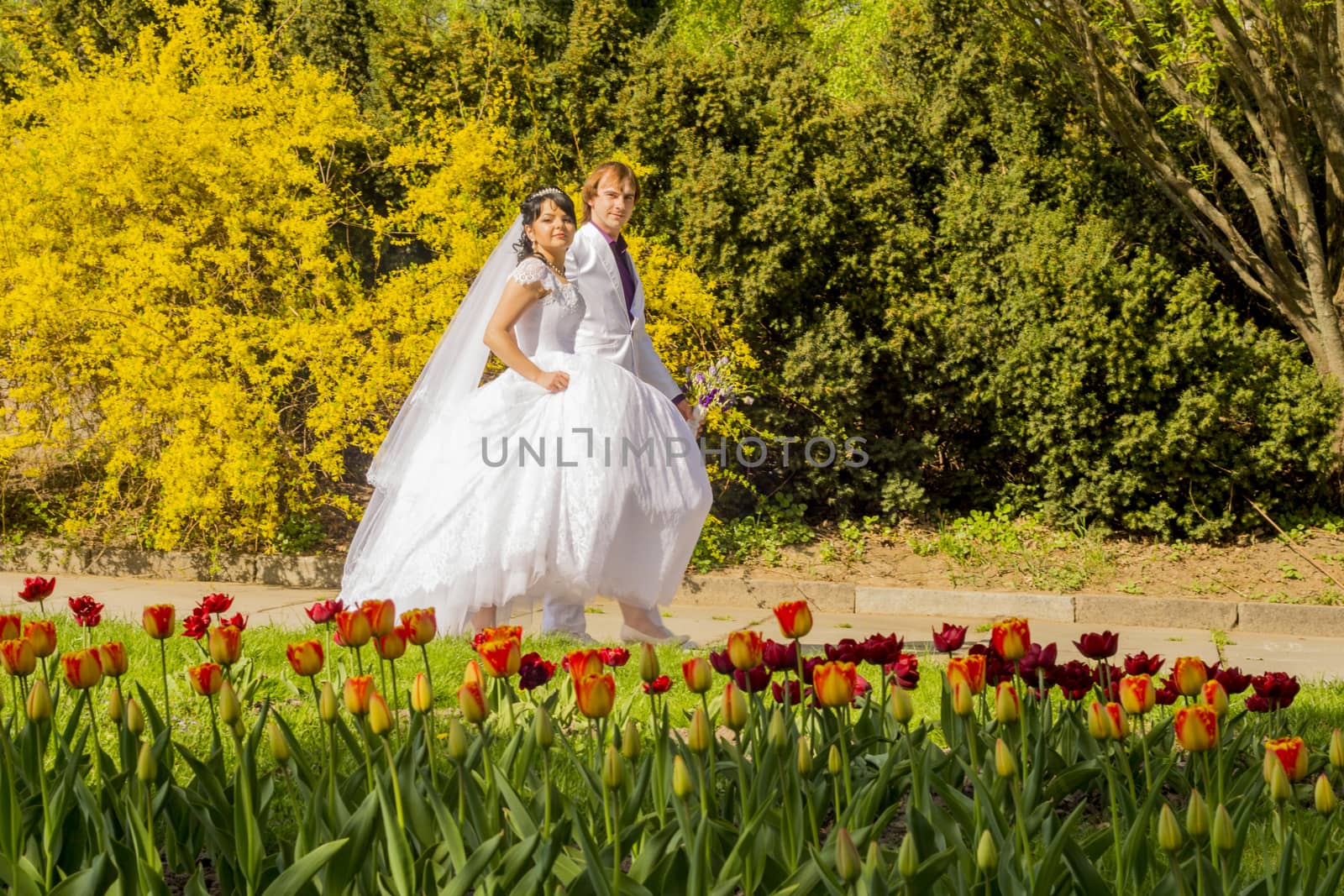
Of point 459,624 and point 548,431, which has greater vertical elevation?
point 548,431

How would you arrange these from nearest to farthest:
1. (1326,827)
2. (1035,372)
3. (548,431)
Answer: (1326,827)
(548,431)
(1035,372)

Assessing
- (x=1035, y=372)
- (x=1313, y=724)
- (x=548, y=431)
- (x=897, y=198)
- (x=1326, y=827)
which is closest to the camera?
(x=1326, y=827)

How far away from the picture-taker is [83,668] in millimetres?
2100

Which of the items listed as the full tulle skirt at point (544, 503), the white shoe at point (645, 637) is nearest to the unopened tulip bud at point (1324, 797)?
the full tulle skirt at point (544, 503)

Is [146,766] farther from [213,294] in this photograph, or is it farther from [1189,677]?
[213,294]

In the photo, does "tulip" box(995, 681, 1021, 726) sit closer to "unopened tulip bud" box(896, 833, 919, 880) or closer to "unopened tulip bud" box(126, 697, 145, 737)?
"unopened tulip bud" box(896, 833, 919, 880)

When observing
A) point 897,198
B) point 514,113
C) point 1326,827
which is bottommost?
point 1326,827

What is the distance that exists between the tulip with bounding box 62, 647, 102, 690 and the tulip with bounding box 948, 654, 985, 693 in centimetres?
148

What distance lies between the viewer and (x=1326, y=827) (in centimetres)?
184

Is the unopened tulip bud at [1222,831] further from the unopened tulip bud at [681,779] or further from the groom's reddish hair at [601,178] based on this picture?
the groom's reddish hair at [601,178]

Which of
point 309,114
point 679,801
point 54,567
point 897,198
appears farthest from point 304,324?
point 679,801

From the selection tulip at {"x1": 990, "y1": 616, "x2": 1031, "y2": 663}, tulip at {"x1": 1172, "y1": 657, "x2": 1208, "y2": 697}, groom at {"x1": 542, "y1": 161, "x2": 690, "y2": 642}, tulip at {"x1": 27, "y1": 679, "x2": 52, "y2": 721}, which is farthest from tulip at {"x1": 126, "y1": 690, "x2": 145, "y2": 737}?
groom at {"x1": 542, "y1": 161, "x2": 690, "y2": 642}

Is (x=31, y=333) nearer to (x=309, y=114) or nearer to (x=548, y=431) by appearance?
(x=309, y=114)

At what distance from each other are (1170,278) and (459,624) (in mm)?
6049
